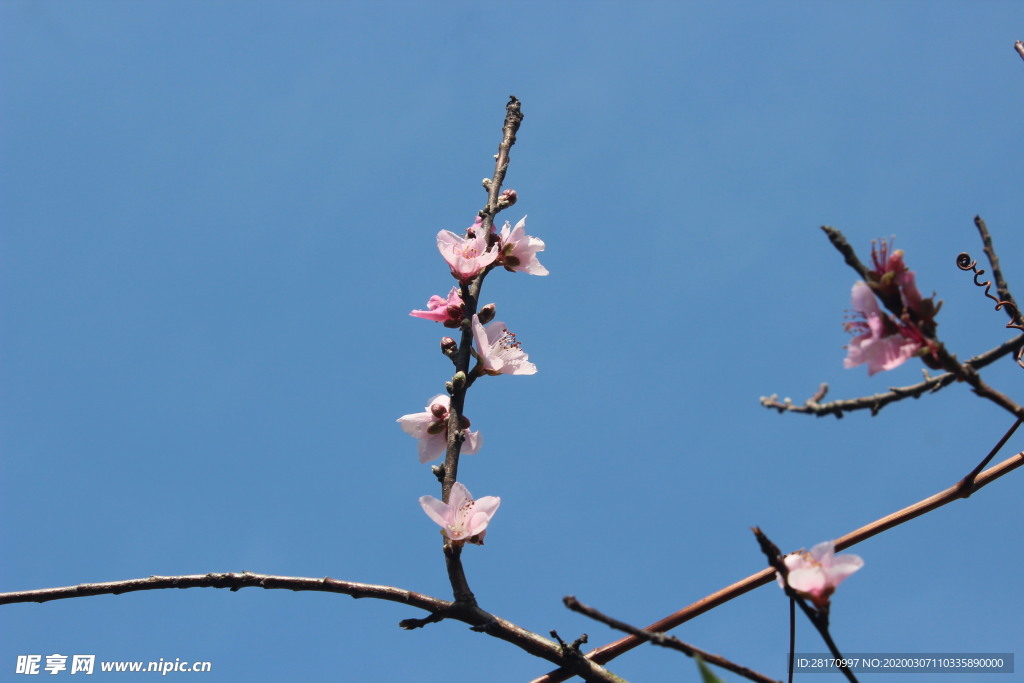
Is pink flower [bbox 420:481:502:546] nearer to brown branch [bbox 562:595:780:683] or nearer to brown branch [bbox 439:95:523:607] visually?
brown branch [bbox 439:95:523:607]

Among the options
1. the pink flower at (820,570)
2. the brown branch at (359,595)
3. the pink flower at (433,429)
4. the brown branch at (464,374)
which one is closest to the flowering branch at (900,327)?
the pink flower at (820,570)

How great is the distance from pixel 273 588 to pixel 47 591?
1.37ft

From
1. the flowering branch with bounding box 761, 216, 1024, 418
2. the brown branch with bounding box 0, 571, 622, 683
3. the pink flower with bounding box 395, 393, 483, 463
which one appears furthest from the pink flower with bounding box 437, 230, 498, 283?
the flowering branch with bounding box 761, 216, 1024, 418

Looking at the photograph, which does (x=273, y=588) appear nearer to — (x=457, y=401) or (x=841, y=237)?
(x=457, y=401)

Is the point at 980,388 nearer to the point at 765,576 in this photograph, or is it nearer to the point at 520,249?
the point at 765,576

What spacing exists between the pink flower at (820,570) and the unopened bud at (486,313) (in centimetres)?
125

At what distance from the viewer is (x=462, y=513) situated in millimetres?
1919

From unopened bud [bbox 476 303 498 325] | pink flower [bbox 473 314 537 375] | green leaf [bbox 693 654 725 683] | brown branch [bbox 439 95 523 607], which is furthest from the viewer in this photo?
unopened bud [bbox 476 303 498 325]

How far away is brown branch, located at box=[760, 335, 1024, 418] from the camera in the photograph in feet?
3.70

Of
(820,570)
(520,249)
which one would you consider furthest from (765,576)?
(520,249)

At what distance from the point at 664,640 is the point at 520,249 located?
1569 millimetres

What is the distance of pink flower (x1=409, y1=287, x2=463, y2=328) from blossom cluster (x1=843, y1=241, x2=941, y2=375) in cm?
121

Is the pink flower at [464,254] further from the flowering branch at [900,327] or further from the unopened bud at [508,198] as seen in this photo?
the flowering branch at [900,327]

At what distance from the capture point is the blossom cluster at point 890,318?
133 centimetres
